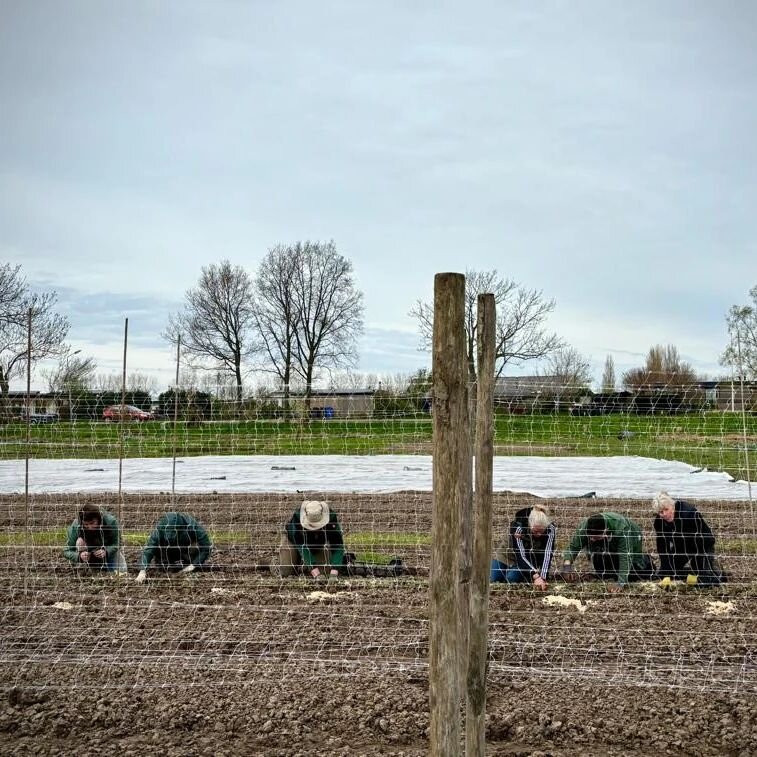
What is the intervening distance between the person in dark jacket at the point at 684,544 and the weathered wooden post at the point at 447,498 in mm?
5079

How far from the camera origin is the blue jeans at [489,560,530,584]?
7.55 meters

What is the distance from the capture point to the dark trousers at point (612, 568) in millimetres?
7633

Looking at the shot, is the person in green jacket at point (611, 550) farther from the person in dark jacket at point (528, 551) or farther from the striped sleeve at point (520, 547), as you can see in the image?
the striped sleeve at point (520, 547)

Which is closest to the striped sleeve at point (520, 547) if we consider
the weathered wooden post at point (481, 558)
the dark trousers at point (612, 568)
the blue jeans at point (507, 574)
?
the blue jeans at point (507, 574)

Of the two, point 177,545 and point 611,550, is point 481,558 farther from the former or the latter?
point 177,545

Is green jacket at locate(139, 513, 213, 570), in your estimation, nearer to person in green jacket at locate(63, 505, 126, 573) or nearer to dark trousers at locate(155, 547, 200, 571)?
dark trousers at locate(155, 547, 200, 571)

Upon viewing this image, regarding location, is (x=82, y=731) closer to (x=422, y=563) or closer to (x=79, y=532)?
(x=79, y=532)

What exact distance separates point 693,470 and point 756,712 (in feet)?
40.6

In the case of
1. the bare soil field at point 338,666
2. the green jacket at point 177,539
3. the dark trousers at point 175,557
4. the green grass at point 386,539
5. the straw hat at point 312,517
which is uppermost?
the straw hat at point 312,517

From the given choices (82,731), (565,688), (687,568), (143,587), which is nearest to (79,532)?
(143,587)

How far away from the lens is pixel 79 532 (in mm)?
8031

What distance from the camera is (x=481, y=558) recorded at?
10.8ft

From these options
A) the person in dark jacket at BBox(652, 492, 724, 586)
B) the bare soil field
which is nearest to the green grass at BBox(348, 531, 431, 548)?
the bare soil field

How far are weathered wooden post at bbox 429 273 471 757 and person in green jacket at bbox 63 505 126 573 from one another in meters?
5.57
